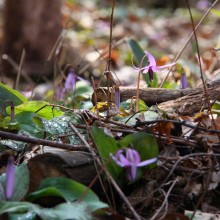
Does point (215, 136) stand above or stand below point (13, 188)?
above

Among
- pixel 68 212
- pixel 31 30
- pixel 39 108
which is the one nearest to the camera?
pixel 68 212

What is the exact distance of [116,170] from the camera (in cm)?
163

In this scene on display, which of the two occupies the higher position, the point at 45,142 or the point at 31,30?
the point at 31,30

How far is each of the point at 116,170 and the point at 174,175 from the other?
0.18m

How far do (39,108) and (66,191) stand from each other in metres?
0.62

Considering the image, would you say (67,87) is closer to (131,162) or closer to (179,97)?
(179,97)

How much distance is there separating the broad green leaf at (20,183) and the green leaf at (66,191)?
0.09 ft

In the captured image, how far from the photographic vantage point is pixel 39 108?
82.7 inches

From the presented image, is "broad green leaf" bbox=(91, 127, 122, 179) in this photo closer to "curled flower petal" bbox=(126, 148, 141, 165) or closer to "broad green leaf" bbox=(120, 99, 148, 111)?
"curled flower petal" bbox=(126, 148, 141, 165)

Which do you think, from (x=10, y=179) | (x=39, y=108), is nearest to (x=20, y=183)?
(x=10, y=179)

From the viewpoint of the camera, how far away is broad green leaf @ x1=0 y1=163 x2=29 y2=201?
4.95 ft

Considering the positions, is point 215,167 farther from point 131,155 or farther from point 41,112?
point 41,112

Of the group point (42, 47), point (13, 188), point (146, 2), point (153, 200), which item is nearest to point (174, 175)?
point (153, 200)

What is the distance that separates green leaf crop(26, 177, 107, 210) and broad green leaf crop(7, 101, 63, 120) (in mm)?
565
